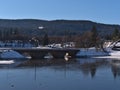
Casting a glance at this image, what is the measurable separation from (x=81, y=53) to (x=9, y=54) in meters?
26.4

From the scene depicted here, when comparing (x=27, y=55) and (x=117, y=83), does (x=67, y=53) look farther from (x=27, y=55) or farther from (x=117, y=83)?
(x=117, y=83)

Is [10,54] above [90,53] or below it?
above

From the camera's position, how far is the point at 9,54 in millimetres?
112000

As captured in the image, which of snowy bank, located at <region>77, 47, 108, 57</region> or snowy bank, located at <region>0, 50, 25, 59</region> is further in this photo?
snowy bank, located at <region>77, 47, 108, 57</region>

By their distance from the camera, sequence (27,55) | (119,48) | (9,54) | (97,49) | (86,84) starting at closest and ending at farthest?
(86,84) < (9,54) < (27,55) < (97,49) < (119,48)

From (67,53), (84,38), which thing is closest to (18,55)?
(67,53)

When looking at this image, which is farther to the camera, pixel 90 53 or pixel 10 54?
pixel 90 53

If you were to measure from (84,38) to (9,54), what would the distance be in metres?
48.2

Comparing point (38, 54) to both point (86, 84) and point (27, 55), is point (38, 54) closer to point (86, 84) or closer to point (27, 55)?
point (27, 55)

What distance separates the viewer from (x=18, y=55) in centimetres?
11281

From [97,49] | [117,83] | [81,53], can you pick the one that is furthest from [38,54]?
[117,83]

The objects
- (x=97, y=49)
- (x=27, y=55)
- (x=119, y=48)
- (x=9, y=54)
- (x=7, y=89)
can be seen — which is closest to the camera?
(x=7, y=89)

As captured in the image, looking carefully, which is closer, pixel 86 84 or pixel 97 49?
pixel 86 84

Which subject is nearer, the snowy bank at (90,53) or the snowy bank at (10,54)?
the snowy bank at (10,54)
